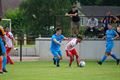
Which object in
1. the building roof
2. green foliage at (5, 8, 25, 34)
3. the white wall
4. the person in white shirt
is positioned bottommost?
green foliage at (5, 8, 25, 34)

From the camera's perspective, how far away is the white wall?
33469 mm

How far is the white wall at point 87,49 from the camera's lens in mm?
33469

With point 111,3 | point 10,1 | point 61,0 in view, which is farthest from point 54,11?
point 10,1

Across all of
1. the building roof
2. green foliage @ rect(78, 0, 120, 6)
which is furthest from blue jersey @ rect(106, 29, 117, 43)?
the building roof

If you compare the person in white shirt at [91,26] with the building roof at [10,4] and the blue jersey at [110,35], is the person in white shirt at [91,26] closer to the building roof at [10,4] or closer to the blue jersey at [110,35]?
the blue jersey at [110,35]

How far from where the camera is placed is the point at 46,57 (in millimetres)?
33688

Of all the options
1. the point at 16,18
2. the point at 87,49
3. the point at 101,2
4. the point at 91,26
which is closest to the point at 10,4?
the point at 16,18

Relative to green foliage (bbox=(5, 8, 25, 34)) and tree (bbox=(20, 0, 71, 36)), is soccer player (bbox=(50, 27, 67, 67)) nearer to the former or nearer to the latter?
tree (bbox=(20, 0, 71, 36))

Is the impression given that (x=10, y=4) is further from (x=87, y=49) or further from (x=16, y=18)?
(x=87, y=49)

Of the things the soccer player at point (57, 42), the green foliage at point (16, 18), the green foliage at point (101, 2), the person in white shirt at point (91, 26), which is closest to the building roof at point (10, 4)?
the green foliage at point (16, 18)

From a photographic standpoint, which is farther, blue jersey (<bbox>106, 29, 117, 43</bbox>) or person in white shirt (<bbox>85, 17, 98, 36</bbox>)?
person in white shirt (<bbox>85, 17, 98, 36</bbox>)

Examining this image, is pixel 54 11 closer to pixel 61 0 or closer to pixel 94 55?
pixel 61 0

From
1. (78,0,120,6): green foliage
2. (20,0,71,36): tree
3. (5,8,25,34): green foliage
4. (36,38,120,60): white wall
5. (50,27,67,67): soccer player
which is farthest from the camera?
(5,8,25,34): green foliage

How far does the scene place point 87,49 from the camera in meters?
33.6
